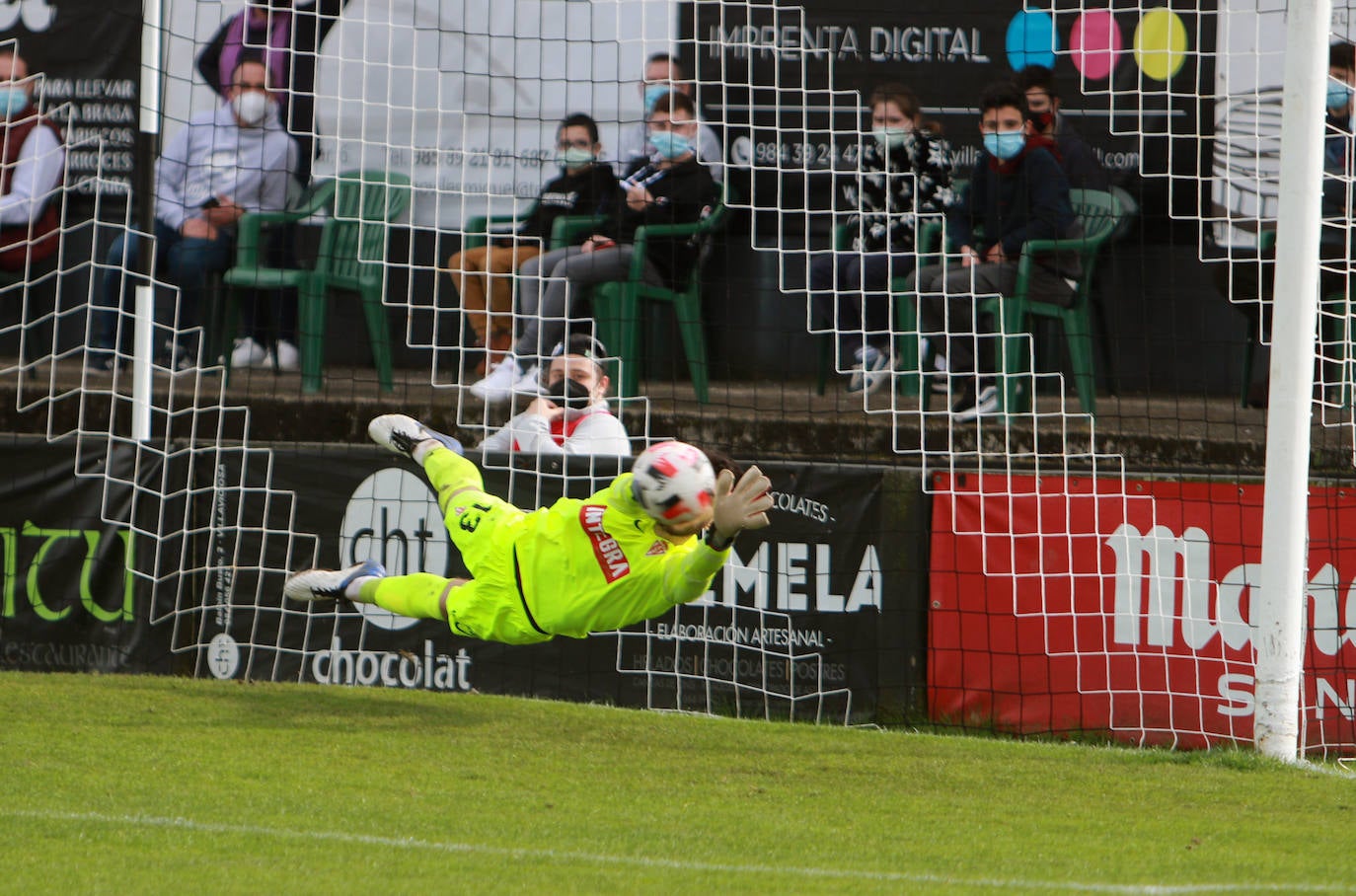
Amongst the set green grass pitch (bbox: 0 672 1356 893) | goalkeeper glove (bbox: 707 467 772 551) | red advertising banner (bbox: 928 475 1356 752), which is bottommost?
green grass pitch (bbox: 0 672 1356 893)

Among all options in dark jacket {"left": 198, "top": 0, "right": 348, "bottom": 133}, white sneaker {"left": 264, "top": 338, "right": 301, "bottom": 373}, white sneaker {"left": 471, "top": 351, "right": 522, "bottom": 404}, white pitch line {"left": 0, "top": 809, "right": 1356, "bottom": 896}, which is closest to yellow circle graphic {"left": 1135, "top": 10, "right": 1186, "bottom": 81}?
white sneaker {"left": 471, "top": 351, "right": 522, "bottom": 404}

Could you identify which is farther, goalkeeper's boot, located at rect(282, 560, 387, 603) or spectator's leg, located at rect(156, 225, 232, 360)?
spectator's leg, located at rect(156, 225, 232, 360)

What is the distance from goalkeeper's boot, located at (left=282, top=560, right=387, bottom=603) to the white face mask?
3789 millimetres

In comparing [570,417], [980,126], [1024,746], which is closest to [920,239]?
[980,126]

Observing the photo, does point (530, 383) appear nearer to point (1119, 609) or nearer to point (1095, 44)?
point (1119, 609)

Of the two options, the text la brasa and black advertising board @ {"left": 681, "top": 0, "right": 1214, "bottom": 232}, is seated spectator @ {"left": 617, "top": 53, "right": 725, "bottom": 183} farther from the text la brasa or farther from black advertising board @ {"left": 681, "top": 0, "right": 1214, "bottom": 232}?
the text la brasa

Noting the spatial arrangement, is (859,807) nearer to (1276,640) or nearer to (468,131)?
(1276,640)

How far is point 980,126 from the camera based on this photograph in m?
9.93

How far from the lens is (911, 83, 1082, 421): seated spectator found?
32.6 feet

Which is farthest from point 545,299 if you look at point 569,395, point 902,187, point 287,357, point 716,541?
point 716,541

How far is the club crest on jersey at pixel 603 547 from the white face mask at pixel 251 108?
4.66 metres

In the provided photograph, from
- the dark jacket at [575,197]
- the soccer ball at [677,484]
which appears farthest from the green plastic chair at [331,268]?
the soccer ball at [677,484]

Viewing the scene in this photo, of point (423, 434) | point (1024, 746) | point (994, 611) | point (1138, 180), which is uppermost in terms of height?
point (1138, 180)

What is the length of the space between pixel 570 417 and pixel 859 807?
142 inches
